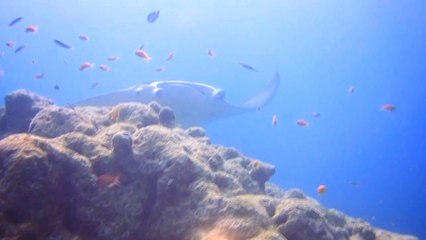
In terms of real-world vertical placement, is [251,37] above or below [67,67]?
above

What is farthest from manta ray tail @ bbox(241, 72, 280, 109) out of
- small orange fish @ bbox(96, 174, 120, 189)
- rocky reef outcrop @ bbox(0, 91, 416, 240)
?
small orange fish @ bbox(96, 174, 120, 189)

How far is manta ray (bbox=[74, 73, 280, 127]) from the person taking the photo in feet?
42.9

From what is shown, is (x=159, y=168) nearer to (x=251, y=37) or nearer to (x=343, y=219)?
(x=343, y=219)

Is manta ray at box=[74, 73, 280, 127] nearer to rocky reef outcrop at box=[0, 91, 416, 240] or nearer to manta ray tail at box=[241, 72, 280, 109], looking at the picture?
manta ray tail at box=[241, 72, 280, 109]

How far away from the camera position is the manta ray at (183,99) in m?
13.1

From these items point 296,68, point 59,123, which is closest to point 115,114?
point 59,123

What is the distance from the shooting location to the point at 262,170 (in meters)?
7.77

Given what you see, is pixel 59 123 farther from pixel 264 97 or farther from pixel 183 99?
pixel 264 97

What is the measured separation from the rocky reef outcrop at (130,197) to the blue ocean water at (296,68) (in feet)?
130

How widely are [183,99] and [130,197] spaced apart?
8.72 metres

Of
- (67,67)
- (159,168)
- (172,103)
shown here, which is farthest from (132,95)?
(67,67)

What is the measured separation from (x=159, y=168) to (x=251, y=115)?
298 ft

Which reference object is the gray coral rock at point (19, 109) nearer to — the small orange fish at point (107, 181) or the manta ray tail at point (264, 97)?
the small orange fish at point (107, 181)

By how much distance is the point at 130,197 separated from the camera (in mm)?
5453
